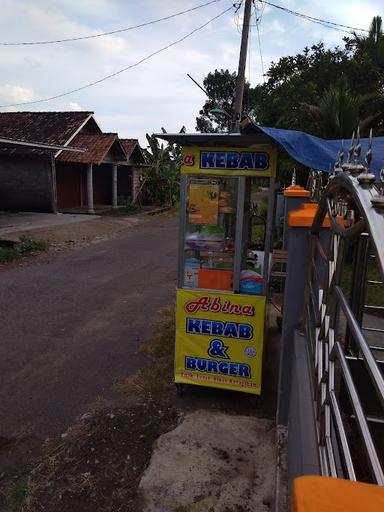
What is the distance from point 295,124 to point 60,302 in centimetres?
1078

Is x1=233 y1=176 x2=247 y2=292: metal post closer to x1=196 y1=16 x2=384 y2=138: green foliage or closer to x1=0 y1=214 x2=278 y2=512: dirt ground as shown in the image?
x1=0 y1=214 x2=278 y2=512: dirt ground

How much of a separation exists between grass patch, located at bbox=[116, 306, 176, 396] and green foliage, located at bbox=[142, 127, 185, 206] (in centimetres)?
1819

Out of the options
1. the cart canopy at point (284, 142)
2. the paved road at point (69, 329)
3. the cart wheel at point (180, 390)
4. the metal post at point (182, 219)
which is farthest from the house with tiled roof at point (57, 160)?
the cart wheel at point (180, 390)

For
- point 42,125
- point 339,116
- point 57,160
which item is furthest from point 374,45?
point 42,125

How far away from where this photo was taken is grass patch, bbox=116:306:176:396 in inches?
163

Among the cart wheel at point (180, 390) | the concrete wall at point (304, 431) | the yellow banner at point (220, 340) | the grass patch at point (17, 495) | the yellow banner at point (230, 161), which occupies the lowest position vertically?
the grass patch at point (17, 495)

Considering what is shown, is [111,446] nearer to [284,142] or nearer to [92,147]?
[284,142]

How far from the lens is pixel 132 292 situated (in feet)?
24.7

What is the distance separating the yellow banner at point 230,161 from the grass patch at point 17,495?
8.83 ft

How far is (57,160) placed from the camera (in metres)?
18.6

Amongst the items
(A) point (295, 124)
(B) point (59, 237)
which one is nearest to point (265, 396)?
(B) point (59, 237)

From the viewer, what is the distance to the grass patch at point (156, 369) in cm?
414

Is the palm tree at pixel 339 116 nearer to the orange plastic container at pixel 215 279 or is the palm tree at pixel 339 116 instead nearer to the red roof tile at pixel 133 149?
the orange plastic container at pixel 215 279

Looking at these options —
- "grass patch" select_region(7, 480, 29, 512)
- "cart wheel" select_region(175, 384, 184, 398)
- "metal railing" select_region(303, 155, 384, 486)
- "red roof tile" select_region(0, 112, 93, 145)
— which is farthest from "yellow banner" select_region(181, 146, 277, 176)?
"red roof tile" select_region(0, 112, 93, 145)
